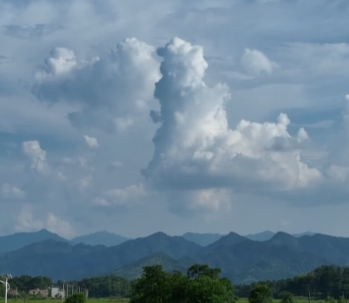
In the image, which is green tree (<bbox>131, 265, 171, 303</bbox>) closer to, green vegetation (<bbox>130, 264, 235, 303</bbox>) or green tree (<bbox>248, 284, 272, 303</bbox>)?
green vegetation (<bbox>130, 264, 235, 303</bbox>)

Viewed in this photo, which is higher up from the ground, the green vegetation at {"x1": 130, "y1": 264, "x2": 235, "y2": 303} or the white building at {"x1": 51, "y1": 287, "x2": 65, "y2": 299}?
the white building at {"x1": 51, "y1": 287, "x2": 65, "y2": 299}

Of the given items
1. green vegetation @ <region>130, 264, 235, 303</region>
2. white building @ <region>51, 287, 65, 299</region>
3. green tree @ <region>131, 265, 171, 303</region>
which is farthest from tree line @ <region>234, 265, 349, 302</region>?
green tree @ <region>131, 265, 171, 303</region>

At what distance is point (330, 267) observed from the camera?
4993 inches

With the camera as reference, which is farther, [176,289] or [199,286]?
[176,289]

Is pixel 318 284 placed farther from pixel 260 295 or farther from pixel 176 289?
pixel 176 289

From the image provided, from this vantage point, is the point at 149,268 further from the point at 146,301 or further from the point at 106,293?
the point at 106,293

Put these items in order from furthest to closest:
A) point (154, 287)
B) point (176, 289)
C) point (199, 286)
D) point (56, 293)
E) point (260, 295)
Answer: point (56, 293), point (260, 295), point (154, 287), point (176, 289), point (199, 286)

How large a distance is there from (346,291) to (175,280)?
232 feet

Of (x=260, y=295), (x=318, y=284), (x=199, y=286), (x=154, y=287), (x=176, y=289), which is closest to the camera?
(x=199, y=286)

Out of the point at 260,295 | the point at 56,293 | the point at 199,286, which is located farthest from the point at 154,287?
the point at 56,293

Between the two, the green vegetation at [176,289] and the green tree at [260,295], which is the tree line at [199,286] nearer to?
the green vegetation at [176,289]

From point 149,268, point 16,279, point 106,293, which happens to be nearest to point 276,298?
point 106,293

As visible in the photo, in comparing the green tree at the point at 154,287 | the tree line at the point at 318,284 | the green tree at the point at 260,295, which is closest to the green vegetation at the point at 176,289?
the green tree at the point at 154,287

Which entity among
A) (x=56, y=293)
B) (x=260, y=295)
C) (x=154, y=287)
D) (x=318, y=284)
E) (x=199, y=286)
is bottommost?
(x=260, y=295)
